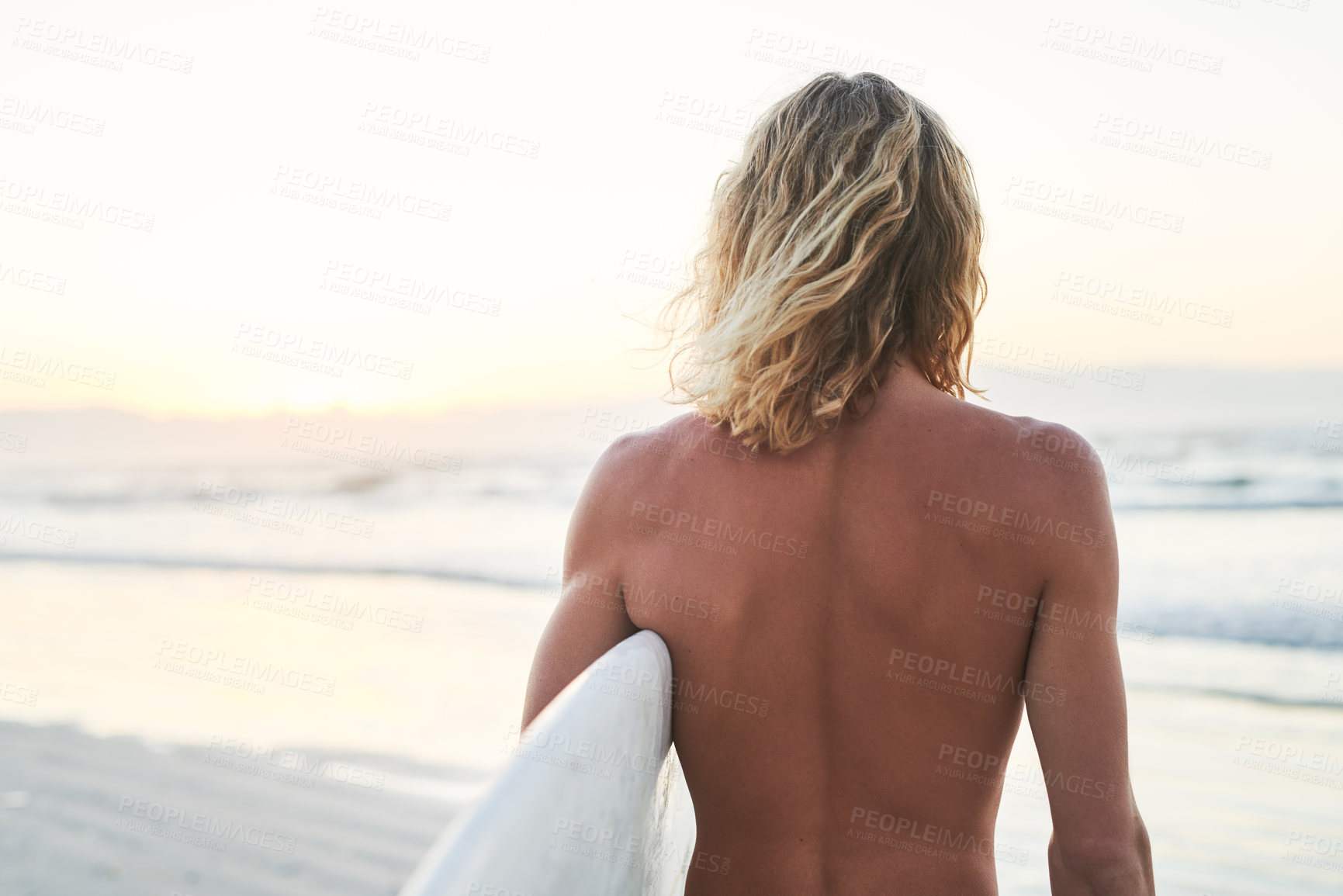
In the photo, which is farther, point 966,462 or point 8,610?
point 8,610

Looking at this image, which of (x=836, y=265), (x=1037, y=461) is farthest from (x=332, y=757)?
(x=1037, y=461)

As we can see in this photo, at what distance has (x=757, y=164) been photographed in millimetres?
1519

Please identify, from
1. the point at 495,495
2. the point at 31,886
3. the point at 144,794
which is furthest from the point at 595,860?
the point at 495,495

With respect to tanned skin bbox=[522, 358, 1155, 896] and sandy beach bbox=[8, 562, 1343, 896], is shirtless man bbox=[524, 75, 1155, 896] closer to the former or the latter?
tanned skin bbox=[522, 358, 1155, 896]

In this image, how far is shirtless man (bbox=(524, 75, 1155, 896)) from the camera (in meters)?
1.23

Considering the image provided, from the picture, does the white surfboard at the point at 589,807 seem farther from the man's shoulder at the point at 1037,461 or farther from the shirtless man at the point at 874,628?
the man's shoulder at the point at 1037,461

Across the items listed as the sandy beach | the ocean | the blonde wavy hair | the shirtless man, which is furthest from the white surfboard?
the ocean

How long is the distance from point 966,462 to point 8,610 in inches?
318

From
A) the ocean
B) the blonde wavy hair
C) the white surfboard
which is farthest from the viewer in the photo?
the ocean

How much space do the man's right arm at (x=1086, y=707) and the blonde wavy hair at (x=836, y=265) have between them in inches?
11.9

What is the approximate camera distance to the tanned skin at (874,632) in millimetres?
1232

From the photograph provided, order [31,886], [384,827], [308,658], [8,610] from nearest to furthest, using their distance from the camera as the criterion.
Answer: [31,886] → [384,827] → [308,658] → [8,610]

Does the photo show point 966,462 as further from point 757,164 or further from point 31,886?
point 31,886

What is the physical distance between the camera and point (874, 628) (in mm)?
1312
